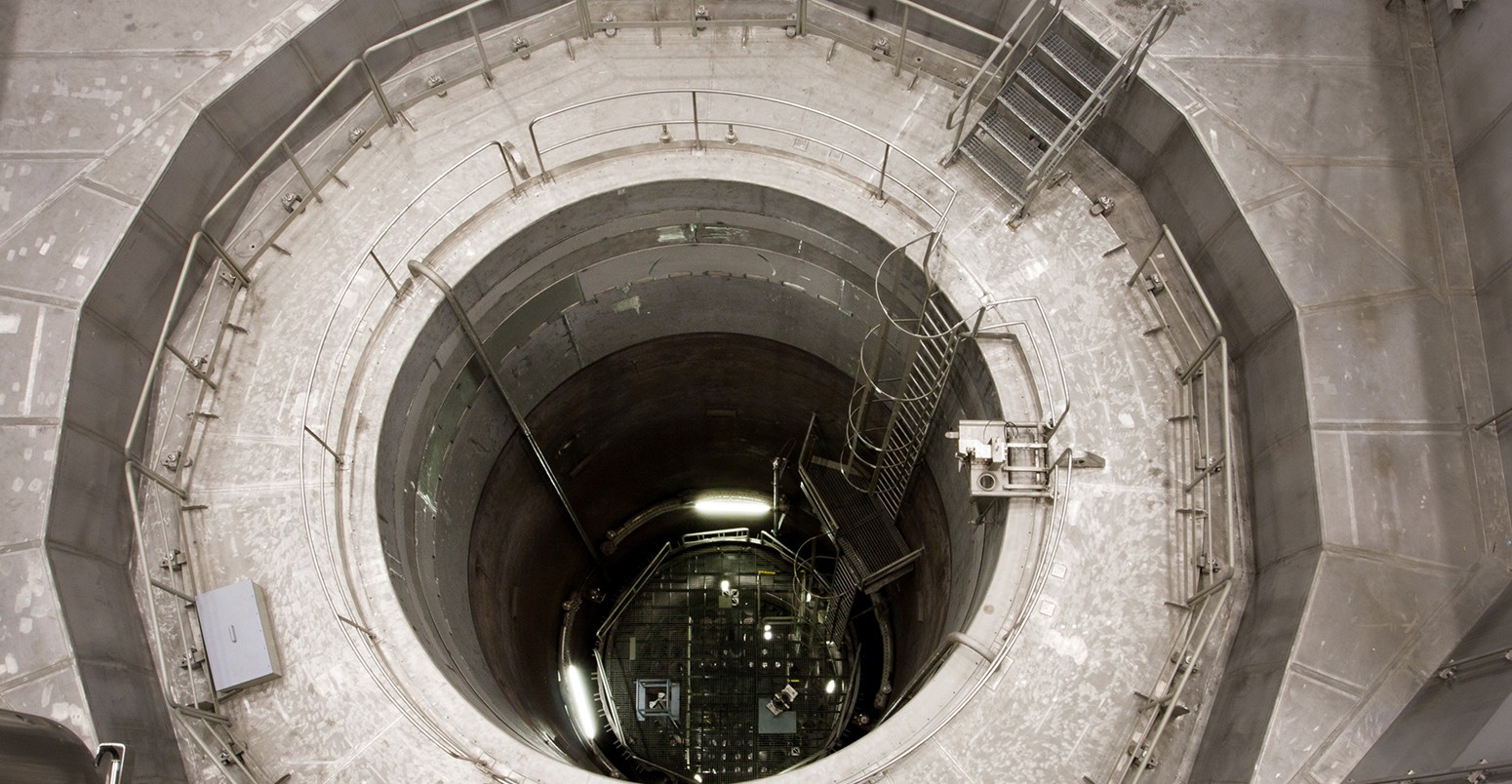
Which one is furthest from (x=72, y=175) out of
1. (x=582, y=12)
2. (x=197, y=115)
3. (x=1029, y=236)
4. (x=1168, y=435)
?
(x=1168, y=435)

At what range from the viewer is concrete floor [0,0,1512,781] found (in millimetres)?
7312

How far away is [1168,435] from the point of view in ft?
29.2

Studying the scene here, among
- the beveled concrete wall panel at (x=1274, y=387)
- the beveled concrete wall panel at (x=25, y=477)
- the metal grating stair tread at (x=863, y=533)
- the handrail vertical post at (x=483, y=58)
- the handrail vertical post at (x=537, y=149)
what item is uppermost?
the handrail vertical post at (x=483, y=58)

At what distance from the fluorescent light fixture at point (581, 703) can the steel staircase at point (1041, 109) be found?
34.3 ft

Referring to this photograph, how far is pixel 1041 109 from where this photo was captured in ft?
31.9

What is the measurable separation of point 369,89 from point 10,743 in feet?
23.7

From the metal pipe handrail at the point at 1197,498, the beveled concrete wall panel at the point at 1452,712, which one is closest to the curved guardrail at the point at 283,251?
the metal pipe handrail at the point at 1197,498

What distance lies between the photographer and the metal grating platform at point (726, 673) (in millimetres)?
15375

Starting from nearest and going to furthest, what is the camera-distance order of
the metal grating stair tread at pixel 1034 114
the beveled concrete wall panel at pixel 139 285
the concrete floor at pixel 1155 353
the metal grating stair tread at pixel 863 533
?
the concrete floor at pixel 1155 353
the beveled concrete wall panel at pixel 139 285
the metal grating stair tread at pixel 1034 114
the metal grating stair tread at pixel 863 533

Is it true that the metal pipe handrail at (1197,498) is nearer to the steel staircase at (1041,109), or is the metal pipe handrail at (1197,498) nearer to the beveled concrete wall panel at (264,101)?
the steel staircase at (1041,109)

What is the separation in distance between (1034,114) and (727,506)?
393 inches

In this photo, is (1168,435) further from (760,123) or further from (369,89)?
(369,89)

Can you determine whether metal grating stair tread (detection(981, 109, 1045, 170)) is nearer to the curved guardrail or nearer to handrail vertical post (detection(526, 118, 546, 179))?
the curved guardrail

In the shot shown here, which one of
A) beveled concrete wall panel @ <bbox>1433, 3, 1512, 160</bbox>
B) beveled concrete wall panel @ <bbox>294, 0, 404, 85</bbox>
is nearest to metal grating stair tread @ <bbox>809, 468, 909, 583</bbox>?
beveled concrete wall panel @ <bbox>1433, 3, 1512, 160</bbox>
